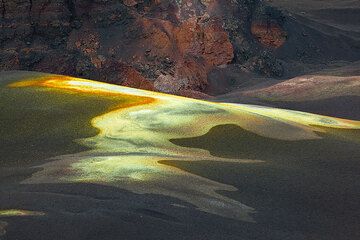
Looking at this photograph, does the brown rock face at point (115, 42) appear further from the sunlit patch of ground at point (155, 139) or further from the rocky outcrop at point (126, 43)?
the sunlit patch of ground at point (155, 139)

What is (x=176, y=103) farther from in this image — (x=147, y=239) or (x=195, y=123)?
(x=147, y=239)

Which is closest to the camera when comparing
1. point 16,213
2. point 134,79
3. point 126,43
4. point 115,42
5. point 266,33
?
point 16,213

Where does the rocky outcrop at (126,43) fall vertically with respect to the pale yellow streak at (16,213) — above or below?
above

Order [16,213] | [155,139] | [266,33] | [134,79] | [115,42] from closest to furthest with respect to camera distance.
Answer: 1. [16,213]
2. [155,139]
3. [134,79]
4. [115,42]
5. [266,33]

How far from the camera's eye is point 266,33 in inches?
1764

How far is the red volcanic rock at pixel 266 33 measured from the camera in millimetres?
44562

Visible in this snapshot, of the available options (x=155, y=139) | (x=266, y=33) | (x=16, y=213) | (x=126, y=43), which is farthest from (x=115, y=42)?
(x=16, y=213)

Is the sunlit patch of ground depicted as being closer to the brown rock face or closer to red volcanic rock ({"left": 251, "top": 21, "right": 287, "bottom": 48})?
the brown rock face

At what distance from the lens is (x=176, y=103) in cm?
1612

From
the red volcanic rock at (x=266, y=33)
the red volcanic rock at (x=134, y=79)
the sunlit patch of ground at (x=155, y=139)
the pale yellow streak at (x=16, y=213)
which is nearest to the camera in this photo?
the pale yellow streak at (x=16, y=213)

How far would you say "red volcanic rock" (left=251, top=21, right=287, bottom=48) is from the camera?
4456 centimetres

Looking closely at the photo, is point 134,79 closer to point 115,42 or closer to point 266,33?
point 115,42

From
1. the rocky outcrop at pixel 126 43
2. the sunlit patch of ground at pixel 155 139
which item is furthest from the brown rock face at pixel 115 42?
the sunlit patch of ground at pixel 155 139

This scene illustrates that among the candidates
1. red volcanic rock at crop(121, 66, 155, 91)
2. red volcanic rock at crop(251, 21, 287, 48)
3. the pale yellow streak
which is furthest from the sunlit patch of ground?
red volcanic rock at crop(251, 21, 287, 48)
